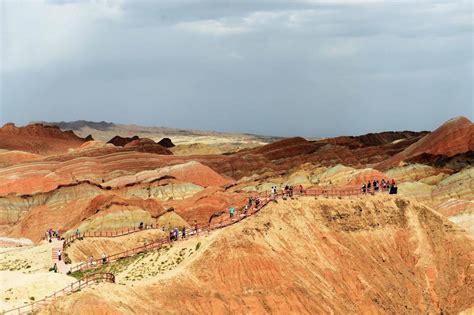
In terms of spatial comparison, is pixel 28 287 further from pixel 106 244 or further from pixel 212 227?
→ pixel 106 244

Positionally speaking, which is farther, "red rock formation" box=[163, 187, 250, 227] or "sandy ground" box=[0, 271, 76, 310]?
"red rock formation" box=[163, 187, 250, 227]

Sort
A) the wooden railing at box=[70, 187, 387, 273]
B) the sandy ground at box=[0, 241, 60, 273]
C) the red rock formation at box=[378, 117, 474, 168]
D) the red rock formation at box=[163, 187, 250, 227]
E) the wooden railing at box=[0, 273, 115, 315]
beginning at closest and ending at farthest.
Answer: the wooden railing at box=[0, 273, 115, 315], the wooden railing at box=[70, 187, 387, 273], the sandy ground at box=[0, 241, 60, 273], the red rock formation at box=[163, 187, 250, 227], the red rock formation at box=[378, 117, 474, 168]

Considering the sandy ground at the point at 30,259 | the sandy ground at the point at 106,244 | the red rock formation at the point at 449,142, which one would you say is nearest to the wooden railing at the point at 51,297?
the sandy ground at the point at 30,259

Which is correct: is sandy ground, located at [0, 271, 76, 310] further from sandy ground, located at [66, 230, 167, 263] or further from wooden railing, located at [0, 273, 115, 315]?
sandy ground, located at [66, 230, 167, 263]

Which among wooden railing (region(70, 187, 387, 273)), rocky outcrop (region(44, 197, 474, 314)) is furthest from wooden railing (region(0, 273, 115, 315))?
wooden railing (region(70, 187, 387, 273))

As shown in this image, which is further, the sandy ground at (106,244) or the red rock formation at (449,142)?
the red rock formation at (449,142)

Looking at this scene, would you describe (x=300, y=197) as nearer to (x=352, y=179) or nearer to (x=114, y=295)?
(x=114, y=295)

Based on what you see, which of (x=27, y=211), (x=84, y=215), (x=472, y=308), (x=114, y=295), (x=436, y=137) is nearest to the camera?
(x=114, y=295)

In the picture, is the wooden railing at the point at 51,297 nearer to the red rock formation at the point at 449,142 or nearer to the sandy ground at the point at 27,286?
the sandy ground at the point at 27,286

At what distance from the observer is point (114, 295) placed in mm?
59312

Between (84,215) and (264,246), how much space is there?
4858 centimetres

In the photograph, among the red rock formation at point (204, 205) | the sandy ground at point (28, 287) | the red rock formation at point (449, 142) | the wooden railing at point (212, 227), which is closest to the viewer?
the sandy ground at point (28, 287)

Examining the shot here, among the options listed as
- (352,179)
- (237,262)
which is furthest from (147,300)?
(352,179)

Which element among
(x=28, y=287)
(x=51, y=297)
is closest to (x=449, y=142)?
(x=28, y=287)
